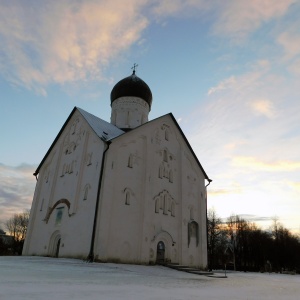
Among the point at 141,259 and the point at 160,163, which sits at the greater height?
the point at 160,163

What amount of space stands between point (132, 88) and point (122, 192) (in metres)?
11.5

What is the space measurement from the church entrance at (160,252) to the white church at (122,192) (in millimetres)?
66

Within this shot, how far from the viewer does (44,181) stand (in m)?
23.0

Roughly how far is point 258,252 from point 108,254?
40.5 m

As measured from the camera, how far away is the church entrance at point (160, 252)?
62.2 ft

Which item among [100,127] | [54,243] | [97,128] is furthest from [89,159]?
[54,243]

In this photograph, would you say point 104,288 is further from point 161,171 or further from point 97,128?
point 161,171

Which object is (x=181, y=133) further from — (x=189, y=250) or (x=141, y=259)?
(x=141, y=259)

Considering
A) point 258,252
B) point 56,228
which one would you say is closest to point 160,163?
point 56,228

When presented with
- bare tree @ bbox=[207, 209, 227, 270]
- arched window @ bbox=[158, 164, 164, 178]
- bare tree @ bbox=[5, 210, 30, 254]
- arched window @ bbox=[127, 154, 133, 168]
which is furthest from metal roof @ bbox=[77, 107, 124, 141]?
bare tree @ bbox=[5, 210, 30, 254]

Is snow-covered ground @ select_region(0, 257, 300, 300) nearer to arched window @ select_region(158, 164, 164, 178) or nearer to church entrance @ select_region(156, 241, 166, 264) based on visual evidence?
church entrance @ select_region(156, 241, 166, 264)

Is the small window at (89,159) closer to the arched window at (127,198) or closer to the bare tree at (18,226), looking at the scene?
the arched window at (127,198)

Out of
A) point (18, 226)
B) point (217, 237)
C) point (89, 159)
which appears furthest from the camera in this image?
point (18, 226)

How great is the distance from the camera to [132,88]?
25.6m
